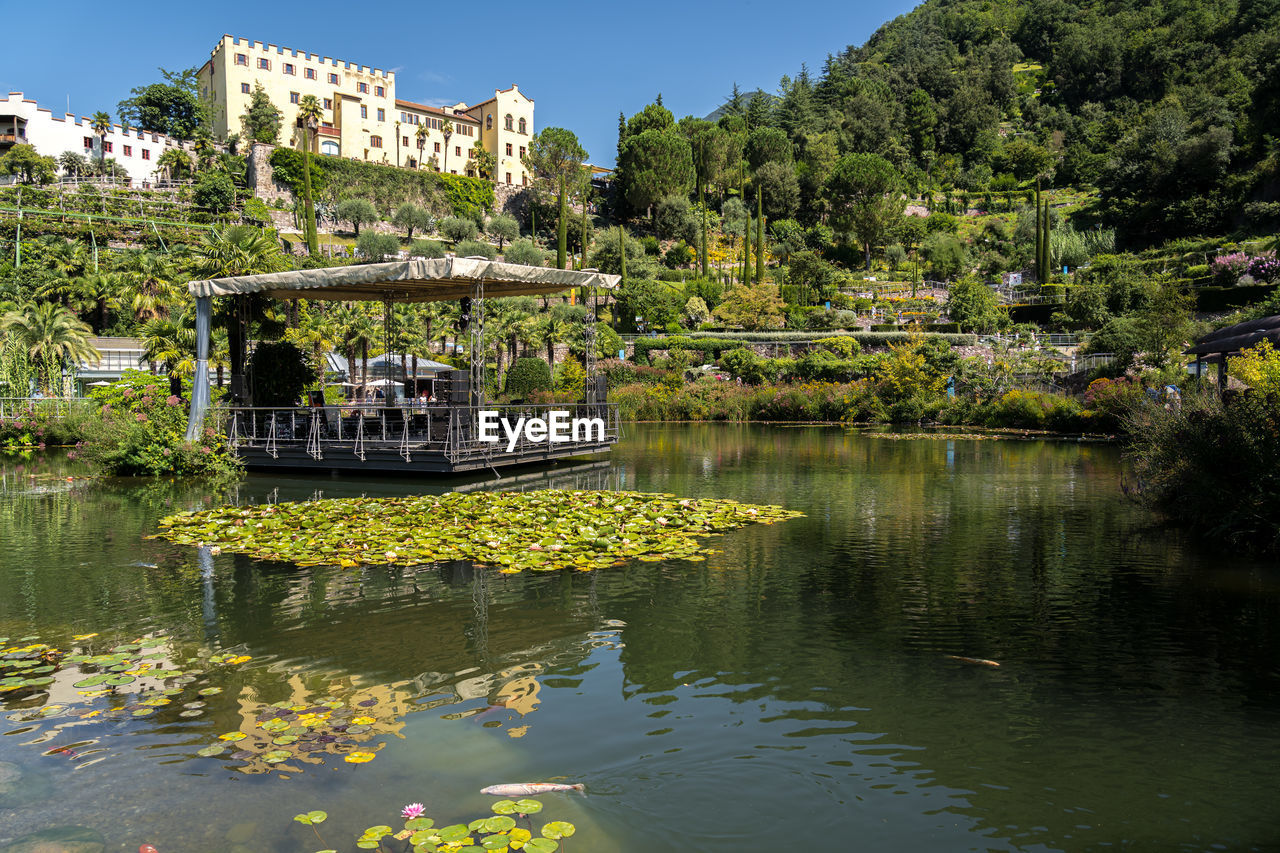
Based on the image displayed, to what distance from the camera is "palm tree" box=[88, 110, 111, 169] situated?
210 ft

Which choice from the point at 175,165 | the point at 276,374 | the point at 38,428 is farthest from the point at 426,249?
the point at 276,374

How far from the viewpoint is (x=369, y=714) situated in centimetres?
495

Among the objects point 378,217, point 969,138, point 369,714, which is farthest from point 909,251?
point 369,714

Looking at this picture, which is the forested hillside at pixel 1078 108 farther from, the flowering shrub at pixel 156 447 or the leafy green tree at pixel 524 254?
the flowering shrub at pixel 156 447

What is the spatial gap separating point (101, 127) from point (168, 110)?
9811 millimetres

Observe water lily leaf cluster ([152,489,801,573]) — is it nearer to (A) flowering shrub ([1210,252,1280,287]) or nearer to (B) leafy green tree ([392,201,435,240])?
(A) flowering shrub ([1210,252,1280,287])

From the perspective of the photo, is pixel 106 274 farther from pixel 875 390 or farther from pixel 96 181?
pixel 875 390

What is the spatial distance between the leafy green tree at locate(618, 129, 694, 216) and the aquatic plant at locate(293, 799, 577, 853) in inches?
3047

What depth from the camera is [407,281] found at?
707 inches

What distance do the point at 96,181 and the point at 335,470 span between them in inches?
2294

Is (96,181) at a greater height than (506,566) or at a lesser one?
greater

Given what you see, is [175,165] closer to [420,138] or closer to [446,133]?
[420,138]

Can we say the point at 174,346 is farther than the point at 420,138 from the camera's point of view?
No

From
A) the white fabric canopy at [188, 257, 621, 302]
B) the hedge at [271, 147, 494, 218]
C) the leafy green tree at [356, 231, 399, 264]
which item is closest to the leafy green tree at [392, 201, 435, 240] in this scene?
the hedge at [271, 147, 494, 218]
